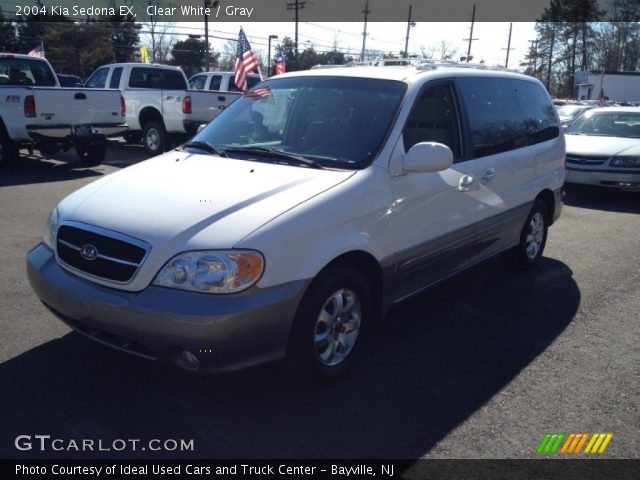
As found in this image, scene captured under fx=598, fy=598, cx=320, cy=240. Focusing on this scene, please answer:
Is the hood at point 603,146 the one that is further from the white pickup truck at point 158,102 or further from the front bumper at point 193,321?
the front bumper at point 193,321

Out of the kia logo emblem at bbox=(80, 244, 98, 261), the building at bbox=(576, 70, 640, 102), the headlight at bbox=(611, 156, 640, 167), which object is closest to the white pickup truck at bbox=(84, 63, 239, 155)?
the headlight at bbox=(611, 156, 640, 167)

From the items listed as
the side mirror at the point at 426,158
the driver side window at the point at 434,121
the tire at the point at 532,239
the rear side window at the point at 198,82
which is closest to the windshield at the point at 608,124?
the tire at the point at 532,239

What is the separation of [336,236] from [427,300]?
2.11m

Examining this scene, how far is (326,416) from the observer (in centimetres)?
334

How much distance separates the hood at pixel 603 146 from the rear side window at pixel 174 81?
31.8 ft

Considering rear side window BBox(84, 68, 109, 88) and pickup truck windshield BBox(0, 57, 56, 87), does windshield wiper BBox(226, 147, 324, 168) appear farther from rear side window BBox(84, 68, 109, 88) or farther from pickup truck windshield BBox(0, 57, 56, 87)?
rear side window BBox(84, 68, 109, 88)

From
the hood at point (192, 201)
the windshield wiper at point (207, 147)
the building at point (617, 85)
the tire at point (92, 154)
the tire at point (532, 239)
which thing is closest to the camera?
the hood at point (192, 201)

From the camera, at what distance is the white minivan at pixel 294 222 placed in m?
3.06

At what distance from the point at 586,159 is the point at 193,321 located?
9396mm

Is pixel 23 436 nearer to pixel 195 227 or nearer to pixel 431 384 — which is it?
pixel 195 227

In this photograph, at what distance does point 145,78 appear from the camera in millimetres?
15320

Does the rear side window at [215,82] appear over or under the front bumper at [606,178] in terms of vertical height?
over

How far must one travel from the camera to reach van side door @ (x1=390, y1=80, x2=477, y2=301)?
4008 millimetres

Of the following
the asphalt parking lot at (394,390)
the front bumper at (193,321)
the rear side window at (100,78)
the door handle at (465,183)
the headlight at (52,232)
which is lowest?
the asphalt parking lot at (394,390)
